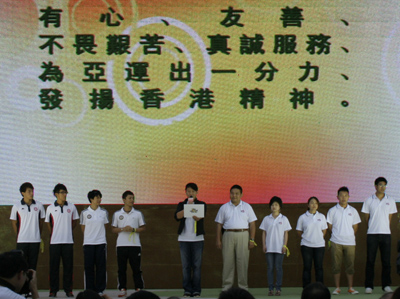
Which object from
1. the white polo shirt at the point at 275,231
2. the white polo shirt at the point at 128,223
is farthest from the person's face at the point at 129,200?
the white polo shirt at the point at 275,231

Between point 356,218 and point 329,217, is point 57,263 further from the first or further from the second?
point 356,218

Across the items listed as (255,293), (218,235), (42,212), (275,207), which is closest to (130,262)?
(218,235)

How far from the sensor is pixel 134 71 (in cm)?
979

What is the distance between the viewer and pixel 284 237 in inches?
350

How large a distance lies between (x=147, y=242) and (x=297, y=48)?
340cm

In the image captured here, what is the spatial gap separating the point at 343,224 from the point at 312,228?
41 centimetres

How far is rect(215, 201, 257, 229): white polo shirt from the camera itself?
349 inches

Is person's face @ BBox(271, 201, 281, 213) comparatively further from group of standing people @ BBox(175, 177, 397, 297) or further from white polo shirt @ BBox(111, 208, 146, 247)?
white polo shirt @ BBox(111, 208, 146, 247)

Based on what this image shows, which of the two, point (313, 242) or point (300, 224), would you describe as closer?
point (313, 242)

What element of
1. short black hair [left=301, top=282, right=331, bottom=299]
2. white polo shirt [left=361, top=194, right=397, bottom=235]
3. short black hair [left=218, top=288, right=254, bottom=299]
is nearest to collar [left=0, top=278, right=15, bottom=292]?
short black hair [left=218, top=288, right=254, bottom=299]

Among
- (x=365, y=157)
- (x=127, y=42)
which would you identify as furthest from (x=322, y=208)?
(x=127, y=42)

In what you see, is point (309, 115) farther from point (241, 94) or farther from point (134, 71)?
point (134, 71)

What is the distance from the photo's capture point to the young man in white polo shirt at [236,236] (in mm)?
8852

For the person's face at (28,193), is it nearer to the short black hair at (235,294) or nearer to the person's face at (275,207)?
the person's face at (275,207)
